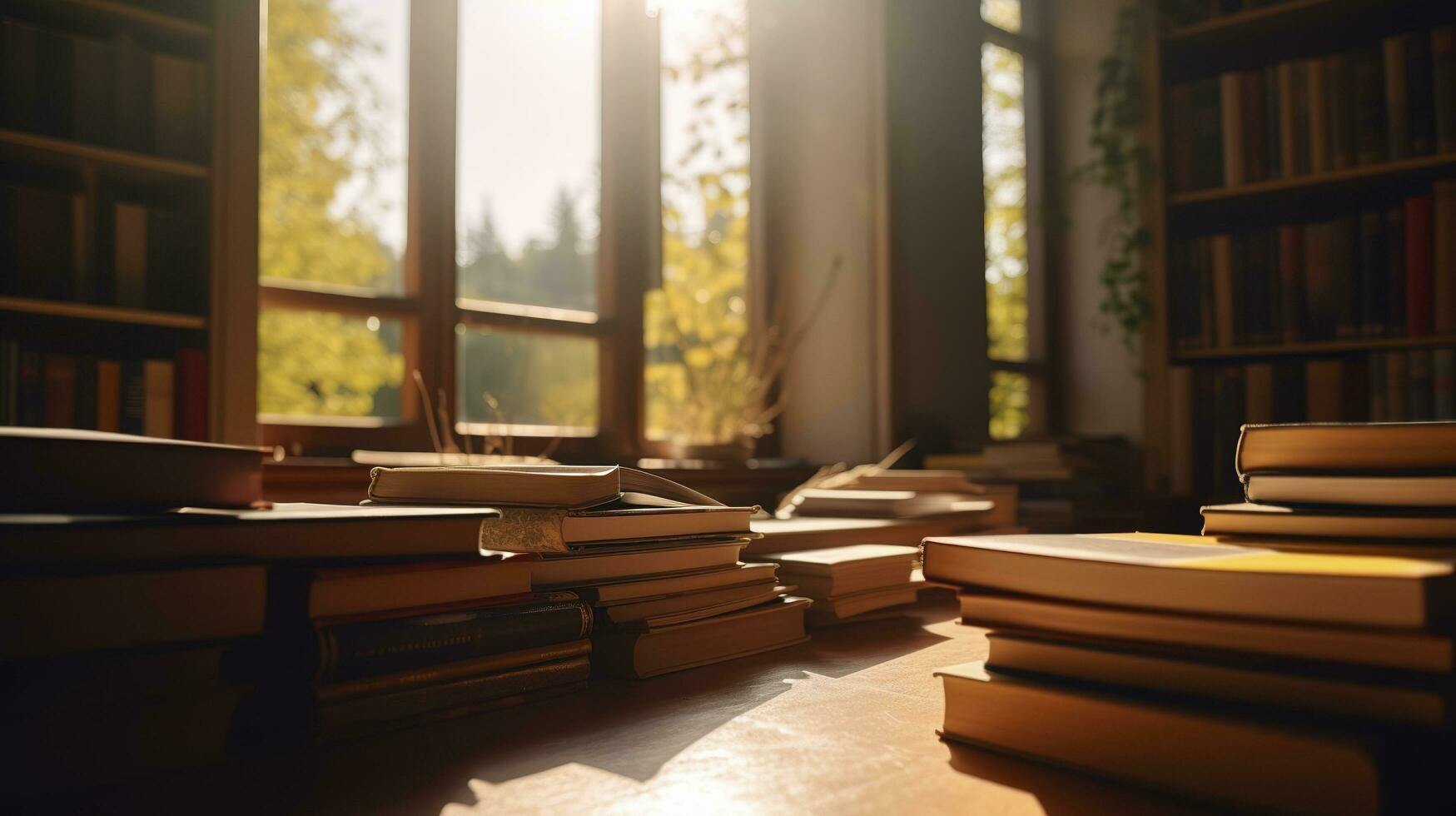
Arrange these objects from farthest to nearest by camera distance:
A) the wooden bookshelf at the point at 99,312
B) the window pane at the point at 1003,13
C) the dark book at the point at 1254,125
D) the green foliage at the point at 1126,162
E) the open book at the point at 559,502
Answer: the window pane at the point at 1003,13, the green foliage at the point at 1126,162, the dark book at the point at 1254,125, the wooden bookshelf at the point at 99,312, the open book at the point at 559,502

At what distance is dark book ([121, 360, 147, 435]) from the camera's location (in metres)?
1.72

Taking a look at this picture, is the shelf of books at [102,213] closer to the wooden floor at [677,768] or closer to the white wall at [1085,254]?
the wooden floor at [677,768]

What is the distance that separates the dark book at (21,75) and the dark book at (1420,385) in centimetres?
294

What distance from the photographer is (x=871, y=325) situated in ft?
9.46

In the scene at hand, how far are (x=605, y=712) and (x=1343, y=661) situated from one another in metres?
0.52

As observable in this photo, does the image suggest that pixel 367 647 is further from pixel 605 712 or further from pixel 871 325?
pixel 871 325

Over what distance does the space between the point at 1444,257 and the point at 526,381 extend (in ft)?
7.35

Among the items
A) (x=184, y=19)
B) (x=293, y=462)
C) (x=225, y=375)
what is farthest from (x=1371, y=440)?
(x=184, y=19)

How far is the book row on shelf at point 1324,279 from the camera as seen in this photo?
7.33 feet

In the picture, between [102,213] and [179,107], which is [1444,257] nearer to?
[179,107]

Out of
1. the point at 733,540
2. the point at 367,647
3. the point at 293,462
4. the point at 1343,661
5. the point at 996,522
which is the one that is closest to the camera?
the point at 1343,661

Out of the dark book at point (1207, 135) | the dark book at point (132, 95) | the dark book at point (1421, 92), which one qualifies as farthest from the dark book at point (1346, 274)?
the dark book at point (132, 95)

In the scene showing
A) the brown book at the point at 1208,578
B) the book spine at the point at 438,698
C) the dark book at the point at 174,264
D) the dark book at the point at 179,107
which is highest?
the dark book at the point at 179,107

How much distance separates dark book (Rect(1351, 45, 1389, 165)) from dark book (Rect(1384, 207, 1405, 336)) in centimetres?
16
